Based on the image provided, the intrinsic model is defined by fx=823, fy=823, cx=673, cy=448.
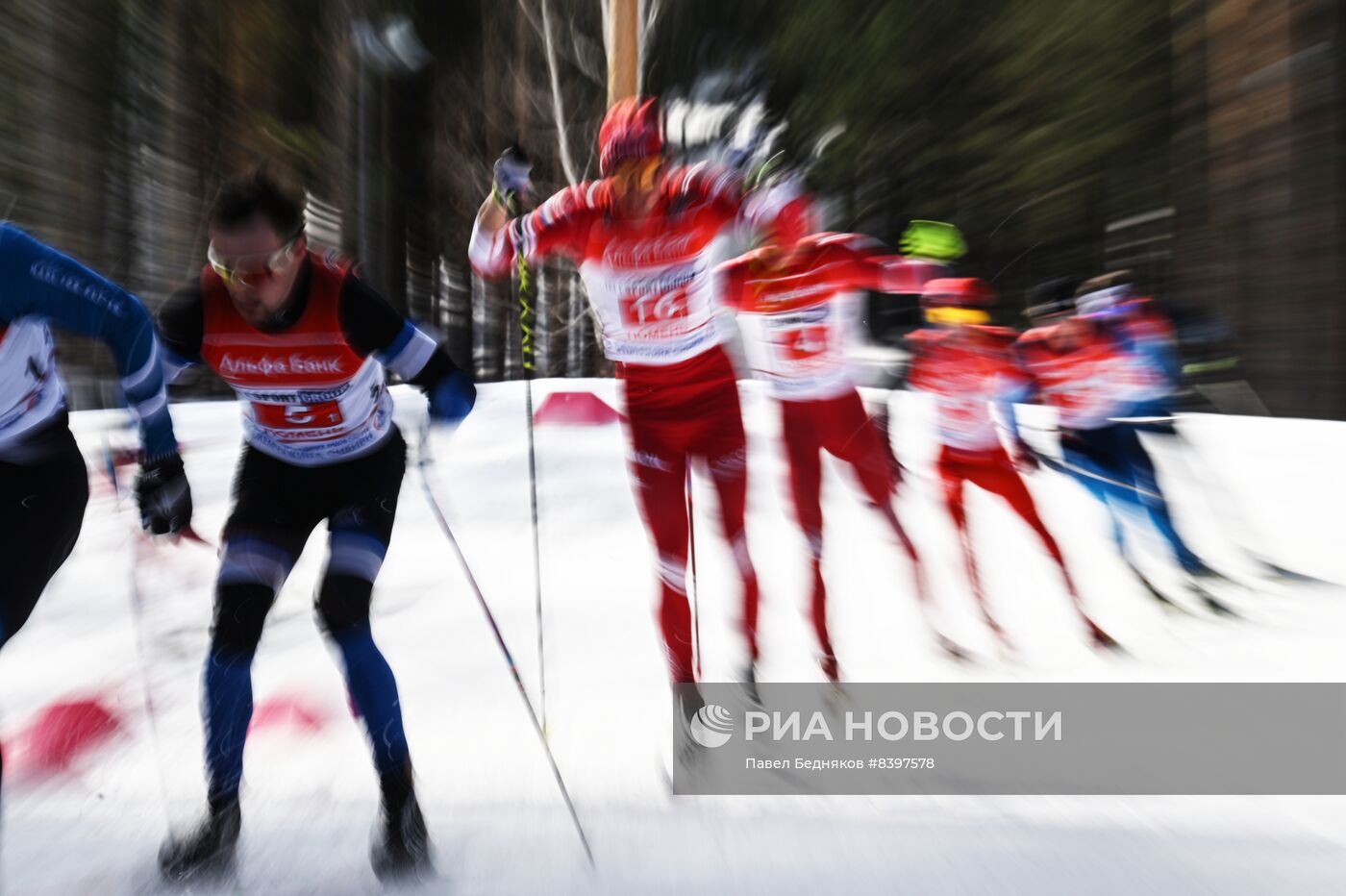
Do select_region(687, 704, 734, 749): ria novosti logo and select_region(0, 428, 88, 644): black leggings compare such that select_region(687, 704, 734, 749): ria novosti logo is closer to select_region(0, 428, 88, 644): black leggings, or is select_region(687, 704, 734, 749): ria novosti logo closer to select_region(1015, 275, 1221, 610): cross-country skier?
select_region(0, 428, 88, 644): black leggings

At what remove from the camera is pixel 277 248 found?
6.02 feet

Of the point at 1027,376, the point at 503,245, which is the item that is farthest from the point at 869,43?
the point at 503,245

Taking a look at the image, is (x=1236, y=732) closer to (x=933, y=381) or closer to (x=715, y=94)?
(x=933, y=381)

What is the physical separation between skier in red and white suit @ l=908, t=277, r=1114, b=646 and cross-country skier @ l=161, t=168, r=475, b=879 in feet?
7.98

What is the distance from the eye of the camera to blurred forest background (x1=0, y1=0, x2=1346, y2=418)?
30.5 ft

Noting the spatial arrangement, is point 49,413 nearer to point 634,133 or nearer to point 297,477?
point 297,477

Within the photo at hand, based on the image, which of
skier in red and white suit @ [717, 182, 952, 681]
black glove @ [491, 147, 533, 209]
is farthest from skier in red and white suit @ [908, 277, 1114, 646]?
black glove @ [491, 147, 533, 209]

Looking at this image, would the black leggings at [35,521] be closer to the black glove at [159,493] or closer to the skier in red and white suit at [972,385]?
the black glove at [159,493]

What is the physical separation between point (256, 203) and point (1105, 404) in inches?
150

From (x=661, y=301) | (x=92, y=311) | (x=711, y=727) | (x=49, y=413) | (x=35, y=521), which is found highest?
(x=661, y=301)

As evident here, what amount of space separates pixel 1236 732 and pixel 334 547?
9.37 ft

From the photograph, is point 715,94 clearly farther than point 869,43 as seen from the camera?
Yes

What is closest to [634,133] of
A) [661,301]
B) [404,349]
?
[661,301]

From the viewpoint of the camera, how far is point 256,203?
1814 millimetres
